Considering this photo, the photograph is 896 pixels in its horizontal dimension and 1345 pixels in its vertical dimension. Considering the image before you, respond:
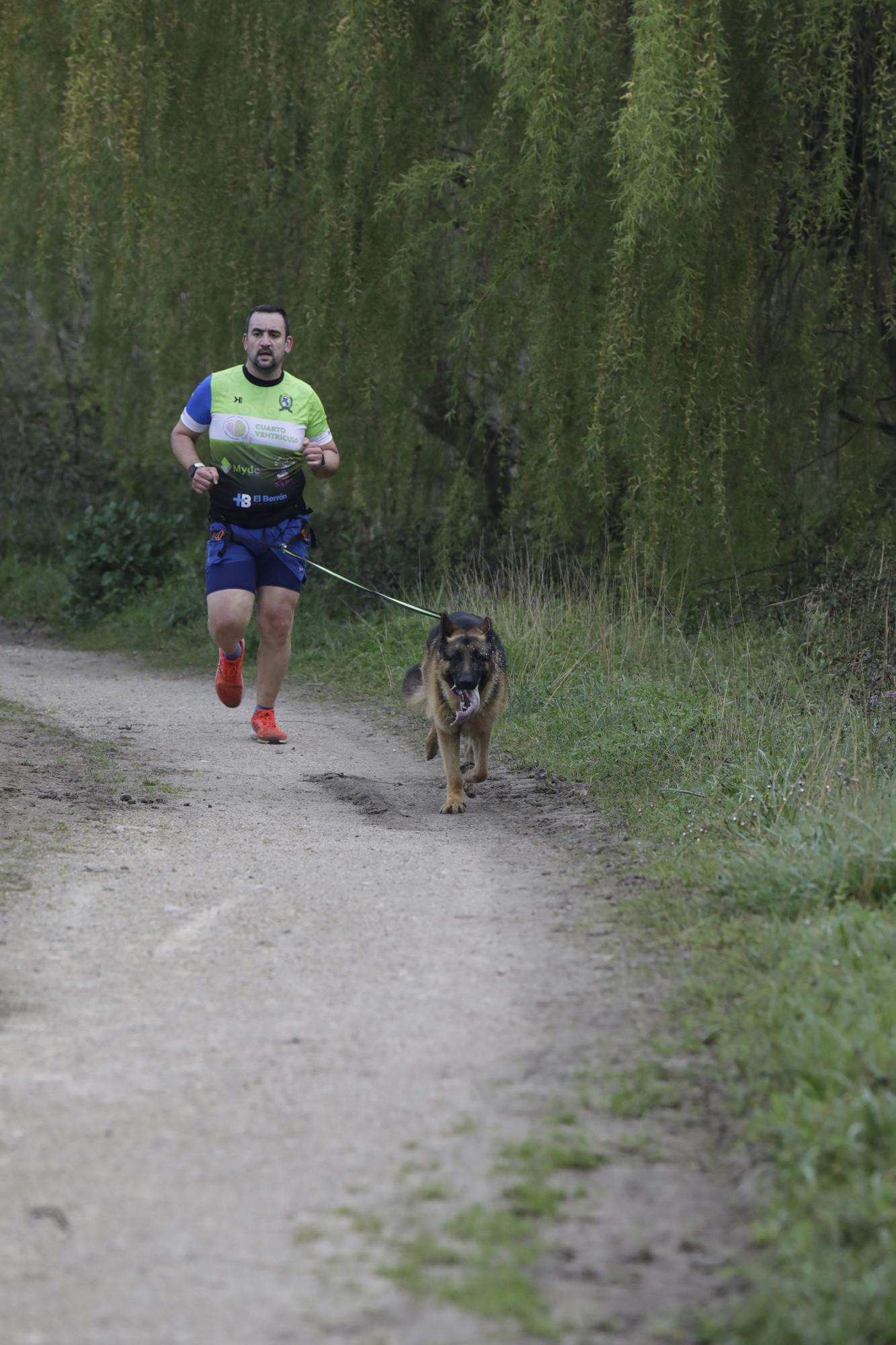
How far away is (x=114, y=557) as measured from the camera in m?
17.1

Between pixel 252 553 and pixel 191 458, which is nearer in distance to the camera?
pixel 191 458

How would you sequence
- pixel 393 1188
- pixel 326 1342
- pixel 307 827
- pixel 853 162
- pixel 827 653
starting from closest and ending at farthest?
1. pixel 326 1342
2. pixel 393 1188
3. pixel 307 827
4. pixel 827 653
5. pixel 853 162

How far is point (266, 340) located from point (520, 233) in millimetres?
3117

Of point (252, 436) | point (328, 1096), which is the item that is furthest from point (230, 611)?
point (328, 1096)

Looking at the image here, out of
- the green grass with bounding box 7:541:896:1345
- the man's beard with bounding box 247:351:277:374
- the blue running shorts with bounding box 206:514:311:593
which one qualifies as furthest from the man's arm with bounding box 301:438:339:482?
the green grass with bounding box 7:541:896:1345

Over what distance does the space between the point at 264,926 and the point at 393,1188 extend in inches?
83.3

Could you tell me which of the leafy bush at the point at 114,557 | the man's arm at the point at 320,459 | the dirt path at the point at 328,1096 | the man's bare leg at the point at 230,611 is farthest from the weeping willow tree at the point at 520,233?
the dirt path at the point at 328,1096

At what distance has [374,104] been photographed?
11.2 m

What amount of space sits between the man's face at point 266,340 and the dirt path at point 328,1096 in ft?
8.48

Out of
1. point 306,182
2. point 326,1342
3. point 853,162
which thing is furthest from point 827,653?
point 326,1342

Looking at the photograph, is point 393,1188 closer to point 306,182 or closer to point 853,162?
point 853,162

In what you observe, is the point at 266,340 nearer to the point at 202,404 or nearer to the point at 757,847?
the point at 202,404

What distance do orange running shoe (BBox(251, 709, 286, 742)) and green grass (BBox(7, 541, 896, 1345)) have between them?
1.40 metres

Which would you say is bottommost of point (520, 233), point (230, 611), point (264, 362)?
point (230, 611)
